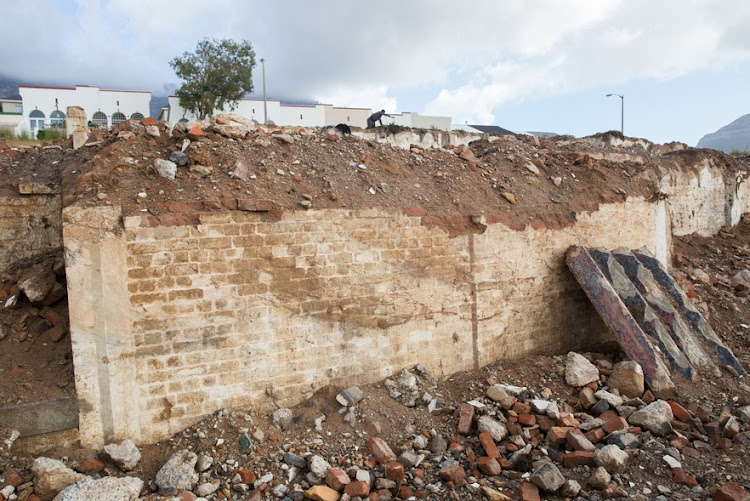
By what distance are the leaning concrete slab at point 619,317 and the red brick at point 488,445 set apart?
2607 millimetres

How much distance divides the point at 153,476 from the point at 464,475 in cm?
308

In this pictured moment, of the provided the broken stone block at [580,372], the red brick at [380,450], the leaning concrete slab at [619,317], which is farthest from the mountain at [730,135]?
the red brick at [380,450]

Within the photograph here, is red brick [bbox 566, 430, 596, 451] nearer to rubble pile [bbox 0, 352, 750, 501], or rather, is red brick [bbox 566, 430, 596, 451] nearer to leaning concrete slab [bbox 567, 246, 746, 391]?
rubble pile [bbox 0, 352, 750, 501]

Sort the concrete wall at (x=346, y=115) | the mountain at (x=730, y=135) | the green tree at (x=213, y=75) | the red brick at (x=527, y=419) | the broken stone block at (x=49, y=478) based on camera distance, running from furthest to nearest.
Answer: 1. the mountain at (x=730, y=135)
2. the concrete wall at (x=346, y=115)
3. the green tree at (x=213, y=75)
4. the red brick at (x=527, y=419)
5. the broken stone block at (x=49, y=478)

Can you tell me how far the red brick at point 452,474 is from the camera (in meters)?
4.66

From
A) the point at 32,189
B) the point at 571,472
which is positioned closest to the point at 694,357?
the point at 571,472

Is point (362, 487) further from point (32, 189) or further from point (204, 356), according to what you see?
point (32, 189)

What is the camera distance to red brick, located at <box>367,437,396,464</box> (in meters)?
5.00

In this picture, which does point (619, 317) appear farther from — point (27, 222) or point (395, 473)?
point (27, 222)

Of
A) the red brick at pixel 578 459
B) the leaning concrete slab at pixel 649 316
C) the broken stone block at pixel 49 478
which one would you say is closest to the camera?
the broken stone block at pixel 49 478

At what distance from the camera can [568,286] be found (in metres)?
7.81

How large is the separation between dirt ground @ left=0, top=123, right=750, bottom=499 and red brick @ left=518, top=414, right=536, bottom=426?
0.65 m

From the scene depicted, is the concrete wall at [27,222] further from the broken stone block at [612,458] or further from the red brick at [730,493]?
the red brick at [730,493]

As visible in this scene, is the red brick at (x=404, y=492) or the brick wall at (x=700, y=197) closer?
the red brick at (x=404, y=492)
